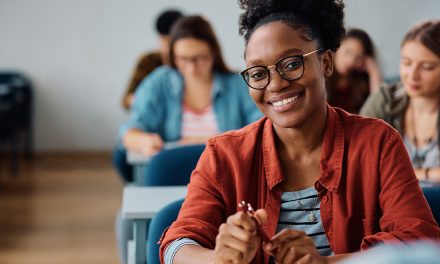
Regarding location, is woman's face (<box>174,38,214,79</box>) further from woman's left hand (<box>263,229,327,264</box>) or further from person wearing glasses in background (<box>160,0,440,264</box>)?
woman's left hand (<box>263,229,327,264</box>)

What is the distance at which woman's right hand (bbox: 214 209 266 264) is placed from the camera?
4.56 ft

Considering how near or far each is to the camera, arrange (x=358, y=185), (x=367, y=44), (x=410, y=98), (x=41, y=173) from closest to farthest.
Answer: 1. (x=358, y=185)
2. (x=410, y=98)
3. (x=367, y=44)
4. (x=41, y=173)

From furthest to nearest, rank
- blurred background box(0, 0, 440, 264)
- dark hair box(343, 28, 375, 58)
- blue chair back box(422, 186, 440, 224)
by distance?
1. blurred background box(0, 0, 440, 264)
2. dark hair box(343, 28, 375, 58)
3. blue chair back box(422, 186, 440, 224)

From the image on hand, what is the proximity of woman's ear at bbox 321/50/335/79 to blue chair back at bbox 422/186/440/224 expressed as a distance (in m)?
0.42

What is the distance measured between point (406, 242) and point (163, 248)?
49 centimetres

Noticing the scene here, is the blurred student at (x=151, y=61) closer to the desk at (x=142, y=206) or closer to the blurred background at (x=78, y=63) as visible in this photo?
the blurred background at (x=78, y=63)

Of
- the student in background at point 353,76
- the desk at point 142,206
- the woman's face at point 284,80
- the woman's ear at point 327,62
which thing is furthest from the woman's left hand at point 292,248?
the student in background at point 353,76

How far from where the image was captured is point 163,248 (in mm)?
1652

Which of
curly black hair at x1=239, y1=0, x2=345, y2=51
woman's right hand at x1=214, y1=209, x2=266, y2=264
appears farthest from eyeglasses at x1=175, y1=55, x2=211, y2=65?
woman's right hand at x1=214, y1=209, x2=266, y2=264

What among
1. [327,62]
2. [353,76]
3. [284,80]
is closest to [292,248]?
[284,80]

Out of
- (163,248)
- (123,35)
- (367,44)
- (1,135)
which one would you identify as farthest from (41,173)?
(163,248)

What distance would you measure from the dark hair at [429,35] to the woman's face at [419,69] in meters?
0.01

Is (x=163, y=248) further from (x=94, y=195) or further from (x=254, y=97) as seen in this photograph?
(x=94, y=195)

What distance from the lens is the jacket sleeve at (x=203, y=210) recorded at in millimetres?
1611
